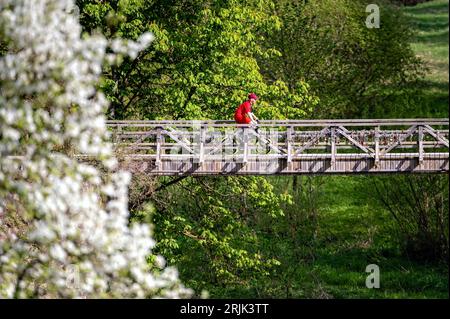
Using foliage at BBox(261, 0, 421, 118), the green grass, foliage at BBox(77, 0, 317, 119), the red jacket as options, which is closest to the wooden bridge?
the red jacket

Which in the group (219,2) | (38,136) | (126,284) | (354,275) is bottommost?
(354,275)

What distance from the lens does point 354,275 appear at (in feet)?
95.2

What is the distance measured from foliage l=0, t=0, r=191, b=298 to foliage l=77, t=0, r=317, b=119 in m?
10.8

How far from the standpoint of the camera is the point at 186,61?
2497 centimetres

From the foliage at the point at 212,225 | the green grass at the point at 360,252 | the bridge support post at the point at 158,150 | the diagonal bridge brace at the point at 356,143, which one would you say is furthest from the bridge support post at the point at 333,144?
the green grass at the point at 360,252

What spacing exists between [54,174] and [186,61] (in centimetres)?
1284

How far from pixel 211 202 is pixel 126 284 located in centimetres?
1159

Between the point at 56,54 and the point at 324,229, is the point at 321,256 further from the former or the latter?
the point at 56,54

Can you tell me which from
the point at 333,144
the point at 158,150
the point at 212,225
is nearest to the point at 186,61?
the point at 212,225

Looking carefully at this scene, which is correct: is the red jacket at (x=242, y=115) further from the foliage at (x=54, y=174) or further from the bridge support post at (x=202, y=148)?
the foliage at (x=54, y=174)

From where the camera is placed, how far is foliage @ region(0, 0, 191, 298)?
1241 centimetres

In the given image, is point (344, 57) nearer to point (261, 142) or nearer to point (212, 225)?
point (212, 225)

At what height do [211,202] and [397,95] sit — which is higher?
[397,95]
